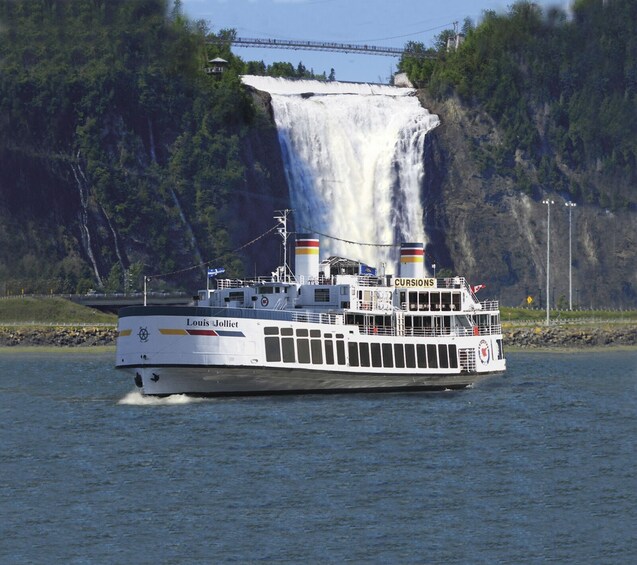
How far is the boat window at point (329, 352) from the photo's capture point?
87.2 m

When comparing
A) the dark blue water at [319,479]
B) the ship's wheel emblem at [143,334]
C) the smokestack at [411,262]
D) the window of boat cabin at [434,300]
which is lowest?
the dark blue water at [319,479]

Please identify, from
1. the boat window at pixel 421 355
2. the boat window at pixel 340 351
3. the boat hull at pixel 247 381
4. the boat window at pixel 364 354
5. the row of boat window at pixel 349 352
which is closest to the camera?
the boat hull at pixel 247 381

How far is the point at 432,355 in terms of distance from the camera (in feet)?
304

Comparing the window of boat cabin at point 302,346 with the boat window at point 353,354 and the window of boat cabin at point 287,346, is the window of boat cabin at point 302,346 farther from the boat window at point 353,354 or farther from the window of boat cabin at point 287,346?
the boat window at point 353,354

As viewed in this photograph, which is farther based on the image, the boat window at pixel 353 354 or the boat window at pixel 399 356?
the boat window at pixel 399 356

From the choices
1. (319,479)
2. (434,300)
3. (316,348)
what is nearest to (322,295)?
(316,348)

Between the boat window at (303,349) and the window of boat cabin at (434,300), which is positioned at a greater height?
the window of boat cabin at (434,300)

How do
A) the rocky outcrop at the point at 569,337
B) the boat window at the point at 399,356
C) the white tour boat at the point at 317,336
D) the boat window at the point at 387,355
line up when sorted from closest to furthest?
the white tour boat at the point at 317,336 < the boat window at the point at 387,355 < the boat window at the point at 399,356 < the rocky outcrop at the point at 569,337

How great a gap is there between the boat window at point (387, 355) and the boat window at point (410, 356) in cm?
116

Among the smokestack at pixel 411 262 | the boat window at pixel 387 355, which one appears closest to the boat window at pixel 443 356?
the boat window at pixel 387 355

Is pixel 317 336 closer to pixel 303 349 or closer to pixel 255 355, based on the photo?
pixel 303 349

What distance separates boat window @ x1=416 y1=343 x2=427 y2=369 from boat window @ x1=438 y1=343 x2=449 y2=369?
3.87ft

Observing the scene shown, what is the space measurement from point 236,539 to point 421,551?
19.3 feet

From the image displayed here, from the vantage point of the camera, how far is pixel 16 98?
179 m
